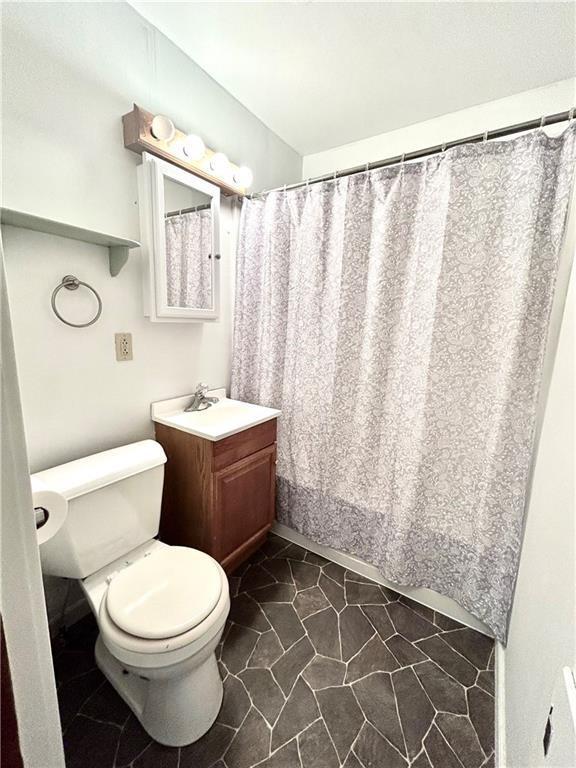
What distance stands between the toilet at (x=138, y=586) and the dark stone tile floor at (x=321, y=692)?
0.26ft

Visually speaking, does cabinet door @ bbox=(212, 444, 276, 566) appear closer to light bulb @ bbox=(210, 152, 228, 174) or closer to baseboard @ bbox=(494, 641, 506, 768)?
baseboard @ bbox=(494, 641, 506, 768)

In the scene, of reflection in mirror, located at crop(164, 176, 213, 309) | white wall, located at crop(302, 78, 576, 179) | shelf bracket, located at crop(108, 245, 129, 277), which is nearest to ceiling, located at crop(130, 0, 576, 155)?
white wall, located at crop(302, 78, 576, 179)

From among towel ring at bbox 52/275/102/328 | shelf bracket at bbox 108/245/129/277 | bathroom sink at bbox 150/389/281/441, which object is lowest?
bathroom sink at bbox 150/389/281/441

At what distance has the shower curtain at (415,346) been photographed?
1.25m

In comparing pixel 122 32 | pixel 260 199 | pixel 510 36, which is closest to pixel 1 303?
pixel 122 32

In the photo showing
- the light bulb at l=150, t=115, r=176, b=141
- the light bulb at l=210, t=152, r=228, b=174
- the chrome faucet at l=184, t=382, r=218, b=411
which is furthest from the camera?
the chrome faucet at l=184, t=382, r=218, b=411

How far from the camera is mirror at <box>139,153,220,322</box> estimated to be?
1427mm

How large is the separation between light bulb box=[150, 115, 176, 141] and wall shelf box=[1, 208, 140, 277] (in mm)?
486

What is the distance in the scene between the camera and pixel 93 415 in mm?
1407

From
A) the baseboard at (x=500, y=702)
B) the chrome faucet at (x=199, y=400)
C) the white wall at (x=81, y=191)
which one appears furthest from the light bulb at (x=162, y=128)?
the baseboard at (x=500, y=702)

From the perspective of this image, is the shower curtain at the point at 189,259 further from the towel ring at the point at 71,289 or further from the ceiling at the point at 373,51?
the ceiling at the point at 373,51

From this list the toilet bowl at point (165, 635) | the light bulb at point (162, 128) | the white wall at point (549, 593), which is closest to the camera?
the white wall at point (549, 593)

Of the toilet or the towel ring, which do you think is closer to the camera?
the toilet

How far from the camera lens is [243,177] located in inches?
70.3
